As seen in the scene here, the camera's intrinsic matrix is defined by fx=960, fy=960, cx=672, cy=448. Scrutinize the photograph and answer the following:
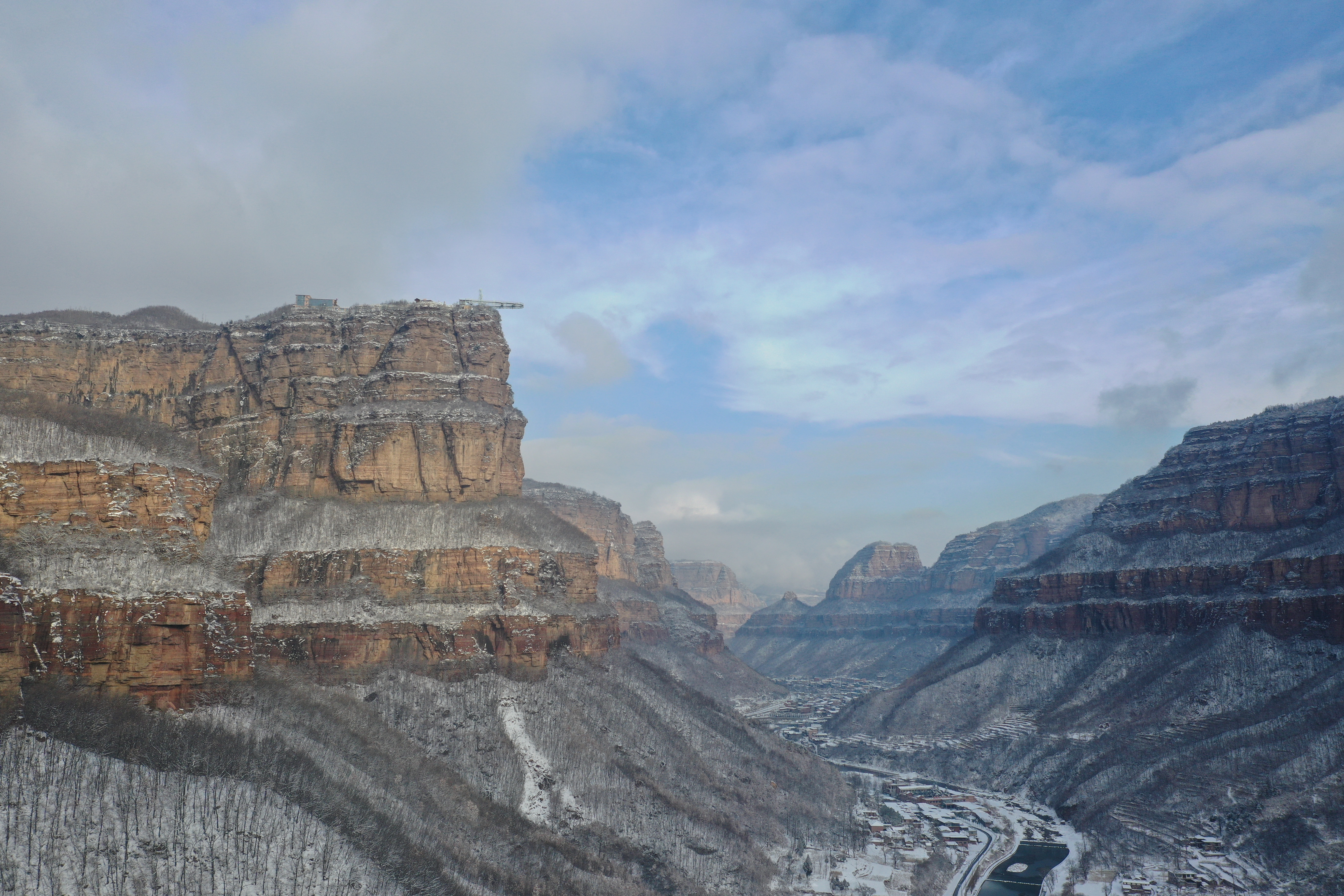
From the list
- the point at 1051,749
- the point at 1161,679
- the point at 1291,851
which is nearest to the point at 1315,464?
the point at 1161,679

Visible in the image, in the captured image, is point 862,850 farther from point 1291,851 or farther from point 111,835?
point 111,835

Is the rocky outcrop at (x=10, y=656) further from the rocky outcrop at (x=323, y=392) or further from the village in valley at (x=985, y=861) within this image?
the village in valley at (x=985, y=861)

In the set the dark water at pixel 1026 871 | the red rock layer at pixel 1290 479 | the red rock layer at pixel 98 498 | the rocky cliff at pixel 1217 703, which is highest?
the red rock layer at pixel 1290 479

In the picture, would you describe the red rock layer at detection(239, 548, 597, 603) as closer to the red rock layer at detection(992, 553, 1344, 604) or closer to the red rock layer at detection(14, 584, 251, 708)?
the red rock layer at detection(14, 584, 251, 708)

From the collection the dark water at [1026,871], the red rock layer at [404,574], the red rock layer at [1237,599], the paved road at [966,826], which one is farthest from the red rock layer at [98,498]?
the red rock layer at [1237,599]

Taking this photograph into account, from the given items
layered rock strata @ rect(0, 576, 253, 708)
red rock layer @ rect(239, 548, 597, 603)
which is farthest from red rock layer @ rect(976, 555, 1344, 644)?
layered rock strata @ rect(0, 576, 253, 708)

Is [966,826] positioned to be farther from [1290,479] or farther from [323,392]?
[323,392]
